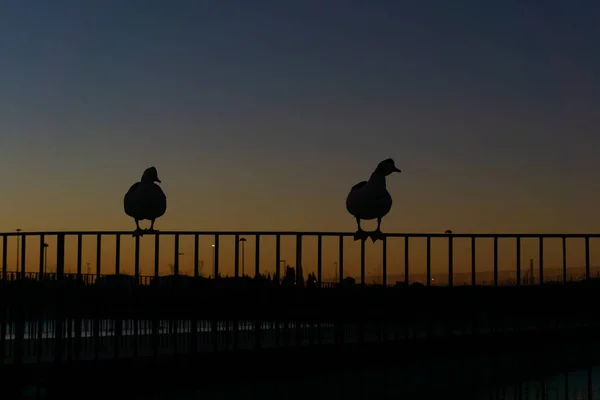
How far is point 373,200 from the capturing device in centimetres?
1659

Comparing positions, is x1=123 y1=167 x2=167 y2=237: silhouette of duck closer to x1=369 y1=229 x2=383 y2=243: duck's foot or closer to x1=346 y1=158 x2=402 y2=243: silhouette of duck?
x1=346 y1=158 x2=402 y2=243: silhouette of duck

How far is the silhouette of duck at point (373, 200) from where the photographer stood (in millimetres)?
16594

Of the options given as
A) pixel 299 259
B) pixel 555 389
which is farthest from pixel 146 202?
pixel 555 389

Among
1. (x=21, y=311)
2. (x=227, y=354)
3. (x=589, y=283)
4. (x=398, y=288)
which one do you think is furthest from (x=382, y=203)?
(x=21, y=311)

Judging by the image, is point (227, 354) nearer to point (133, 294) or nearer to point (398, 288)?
point (133, 294)

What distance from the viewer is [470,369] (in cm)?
2912

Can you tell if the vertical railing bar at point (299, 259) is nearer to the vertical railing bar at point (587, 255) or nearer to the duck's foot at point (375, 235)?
the duck's foot at point (375, 235)

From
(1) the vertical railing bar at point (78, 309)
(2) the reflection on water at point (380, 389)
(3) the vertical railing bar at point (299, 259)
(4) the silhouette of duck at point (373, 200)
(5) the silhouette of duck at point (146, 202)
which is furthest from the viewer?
(2) the reflection on water at point (380, 389)

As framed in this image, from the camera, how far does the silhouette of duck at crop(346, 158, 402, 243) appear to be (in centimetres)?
1659

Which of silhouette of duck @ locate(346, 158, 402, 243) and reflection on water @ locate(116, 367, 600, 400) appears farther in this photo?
reflection on water @ locate(116, 367, 600, 400)

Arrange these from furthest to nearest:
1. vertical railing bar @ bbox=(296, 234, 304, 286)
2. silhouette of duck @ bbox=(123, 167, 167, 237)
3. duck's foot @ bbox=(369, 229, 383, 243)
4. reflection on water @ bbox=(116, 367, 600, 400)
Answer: reflection on water @ bbox=(116, 367, 600, 400) → silhouette of duck @ bbox=(123, 167, 167, 237) → duck's foot @ bbox=(369, 229, 383, 243) → vertical railing bar @ bbox=(296, 234, 304, 286)

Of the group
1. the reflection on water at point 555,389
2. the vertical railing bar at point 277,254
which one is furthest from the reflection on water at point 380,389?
the vertical railing bar at point 277,254

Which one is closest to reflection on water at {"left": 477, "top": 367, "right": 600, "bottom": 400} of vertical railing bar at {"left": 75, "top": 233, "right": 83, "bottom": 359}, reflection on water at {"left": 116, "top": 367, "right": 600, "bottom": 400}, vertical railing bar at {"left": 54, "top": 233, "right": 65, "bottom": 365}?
reflection on water at {"left": 116, "top": 367, "right": 600, "bottom": 400}

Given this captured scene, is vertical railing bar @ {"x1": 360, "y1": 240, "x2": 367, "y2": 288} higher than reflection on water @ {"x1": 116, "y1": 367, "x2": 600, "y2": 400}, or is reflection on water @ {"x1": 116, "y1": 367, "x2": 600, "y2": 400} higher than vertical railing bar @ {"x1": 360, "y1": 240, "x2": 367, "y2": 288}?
vertical railing bar @ {"x1": 360, "y1": 240, "x2": 367, "y2": 288}
